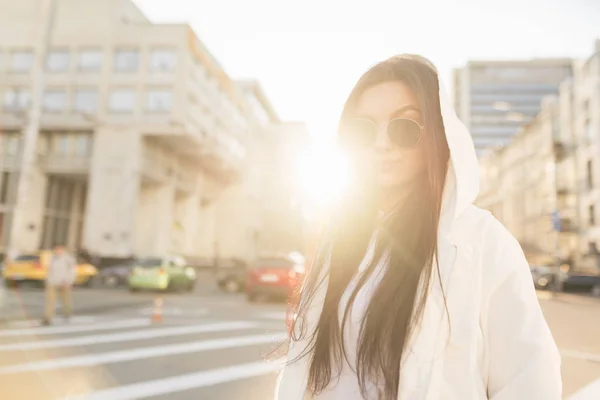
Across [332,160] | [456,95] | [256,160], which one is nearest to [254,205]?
[256,160]

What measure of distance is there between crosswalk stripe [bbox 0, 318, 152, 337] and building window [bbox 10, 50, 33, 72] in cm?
3408

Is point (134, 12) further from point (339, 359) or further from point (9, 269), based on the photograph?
point (339, 359)

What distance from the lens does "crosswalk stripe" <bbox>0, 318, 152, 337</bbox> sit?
8.41 m

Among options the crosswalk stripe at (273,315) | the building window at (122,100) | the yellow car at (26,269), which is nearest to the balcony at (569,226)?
the crosswalk stripe at (273,315)

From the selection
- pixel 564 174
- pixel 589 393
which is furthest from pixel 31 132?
pixel 564 174

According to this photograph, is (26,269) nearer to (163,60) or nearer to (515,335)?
(163,60)

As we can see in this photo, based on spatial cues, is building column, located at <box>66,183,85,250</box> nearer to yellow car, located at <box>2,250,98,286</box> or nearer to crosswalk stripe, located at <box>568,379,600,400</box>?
yellow car, located at <box>2,250,98,286</box>

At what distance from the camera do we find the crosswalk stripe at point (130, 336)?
721 cm

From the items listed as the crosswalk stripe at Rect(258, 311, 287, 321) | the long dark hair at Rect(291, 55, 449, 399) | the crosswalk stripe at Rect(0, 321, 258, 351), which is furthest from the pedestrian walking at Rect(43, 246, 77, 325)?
the long dark hair at Rect(291, 55, 449, 399)

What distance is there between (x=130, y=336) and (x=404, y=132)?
7.79m

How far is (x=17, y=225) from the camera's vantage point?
19922mm

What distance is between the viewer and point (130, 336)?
8.10m

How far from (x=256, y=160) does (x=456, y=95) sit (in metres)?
70.4

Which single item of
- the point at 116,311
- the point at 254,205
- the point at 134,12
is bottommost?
the point at 116,311
